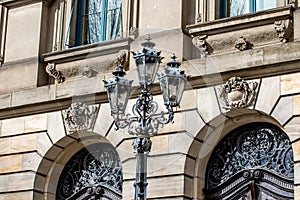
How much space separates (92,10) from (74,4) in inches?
15.7

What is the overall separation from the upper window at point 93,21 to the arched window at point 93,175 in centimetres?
231

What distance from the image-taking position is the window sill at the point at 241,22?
17.1m

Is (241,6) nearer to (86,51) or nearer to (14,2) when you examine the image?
(86,51)

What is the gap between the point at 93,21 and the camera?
20.3 meters

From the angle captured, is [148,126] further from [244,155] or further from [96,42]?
[96,42]

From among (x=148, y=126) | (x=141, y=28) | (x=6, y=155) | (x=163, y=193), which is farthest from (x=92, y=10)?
(x=148, y=126)

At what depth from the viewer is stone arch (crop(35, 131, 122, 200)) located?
63.4ft

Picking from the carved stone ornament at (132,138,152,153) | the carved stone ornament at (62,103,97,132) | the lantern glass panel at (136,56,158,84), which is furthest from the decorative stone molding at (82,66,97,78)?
the carved stone ornament at (132,138,152,153)

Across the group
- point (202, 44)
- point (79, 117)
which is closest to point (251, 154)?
point (202, 44)

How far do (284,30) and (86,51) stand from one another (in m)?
4.46

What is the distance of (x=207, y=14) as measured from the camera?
60.0 feet

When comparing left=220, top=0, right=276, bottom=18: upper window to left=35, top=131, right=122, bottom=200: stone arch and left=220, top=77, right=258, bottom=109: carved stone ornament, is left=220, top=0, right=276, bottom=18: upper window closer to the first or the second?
left=220, top=77, right=258, bottom=109: carved stone ornament

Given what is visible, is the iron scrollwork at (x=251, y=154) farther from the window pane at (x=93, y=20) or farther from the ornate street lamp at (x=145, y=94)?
the window pane at (x=93, y=20)

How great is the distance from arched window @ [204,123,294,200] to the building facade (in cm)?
2
